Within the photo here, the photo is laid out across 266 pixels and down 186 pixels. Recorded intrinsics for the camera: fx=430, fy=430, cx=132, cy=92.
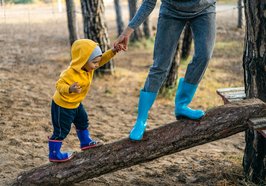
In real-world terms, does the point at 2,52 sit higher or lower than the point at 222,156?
higher

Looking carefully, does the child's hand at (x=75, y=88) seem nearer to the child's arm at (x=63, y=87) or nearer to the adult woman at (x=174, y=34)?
the child's arm at (x=63, y=87)

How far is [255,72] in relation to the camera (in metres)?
4.26

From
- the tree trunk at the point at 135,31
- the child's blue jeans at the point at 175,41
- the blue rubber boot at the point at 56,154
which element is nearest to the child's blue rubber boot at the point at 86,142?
the blue rubber boot at the point at 56,154

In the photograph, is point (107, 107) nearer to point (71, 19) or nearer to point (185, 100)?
point (71, 19)

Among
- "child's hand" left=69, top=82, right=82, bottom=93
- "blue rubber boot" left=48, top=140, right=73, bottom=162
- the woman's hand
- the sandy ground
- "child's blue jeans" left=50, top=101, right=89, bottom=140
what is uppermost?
the woman's hand

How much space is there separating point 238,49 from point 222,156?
7.97 metres

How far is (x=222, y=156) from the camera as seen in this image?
5.52 meters

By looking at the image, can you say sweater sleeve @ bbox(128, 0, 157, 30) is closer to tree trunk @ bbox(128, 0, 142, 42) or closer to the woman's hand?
the woman's hand

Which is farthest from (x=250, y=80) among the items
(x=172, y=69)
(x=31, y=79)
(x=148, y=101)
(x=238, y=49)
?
(x=238, y=49)

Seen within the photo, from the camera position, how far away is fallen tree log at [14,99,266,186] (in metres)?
3.99

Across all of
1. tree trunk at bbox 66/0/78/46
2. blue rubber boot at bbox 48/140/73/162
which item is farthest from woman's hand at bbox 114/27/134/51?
tree trunk at bbox 66/0/78/46

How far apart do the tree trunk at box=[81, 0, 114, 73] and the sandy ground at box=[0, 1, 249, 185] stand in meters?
0.90

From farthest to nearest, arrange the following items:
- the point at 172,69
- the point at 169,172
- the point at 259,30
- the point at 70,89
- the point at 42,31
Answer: the point at 42,31
the point at 172,69
the point at 169,172
the point at 259,30
the point at 70,89

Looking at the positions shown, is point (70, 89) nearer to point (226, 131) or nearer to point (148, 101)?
point (148, 101)
